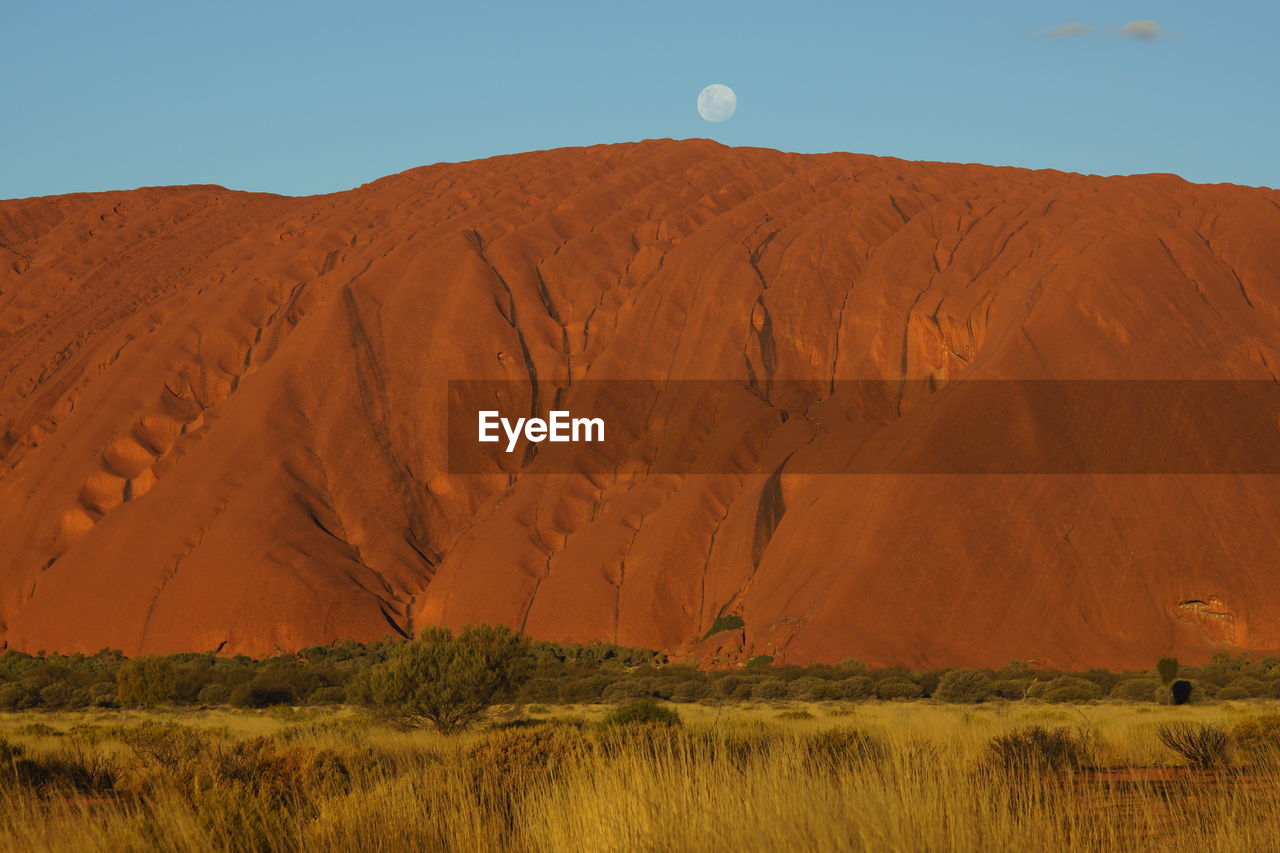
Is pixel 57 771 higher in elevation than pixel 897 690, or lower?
higher

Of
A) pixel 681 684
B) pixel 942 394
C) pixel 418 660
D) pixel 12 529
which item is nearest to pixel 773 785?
pixel 418 660

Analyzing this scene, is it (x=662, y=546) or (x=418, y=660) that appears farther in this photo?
(x=662, y=546)

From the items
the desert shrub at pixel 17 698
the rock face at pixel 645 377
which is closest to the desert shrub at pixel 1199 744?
the desert shrub at pixel 17 698

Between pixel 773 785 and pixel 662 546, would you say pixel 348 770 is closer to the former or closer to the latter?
pixel 773 785

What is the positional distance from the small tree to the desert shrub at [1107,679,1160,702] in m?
21.4

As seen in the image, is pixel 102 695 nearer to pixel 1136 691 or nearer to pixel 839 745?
pixel 1136 691

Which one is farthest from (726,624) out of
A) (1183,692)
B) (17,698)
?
(17,698)

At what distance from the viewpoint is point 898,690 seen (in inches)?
1738

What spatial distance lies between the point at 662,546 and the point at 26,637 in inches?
1428

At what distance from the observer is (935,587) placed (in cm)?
6000

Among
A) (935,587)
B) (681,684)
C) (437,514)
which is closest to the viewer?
(681,684)

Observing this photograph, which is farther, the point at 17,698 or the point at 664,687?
the point at 664,687

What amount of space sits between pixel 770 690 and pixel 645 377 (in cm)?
4137

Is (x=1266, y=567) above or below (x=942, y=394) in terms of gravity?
below
